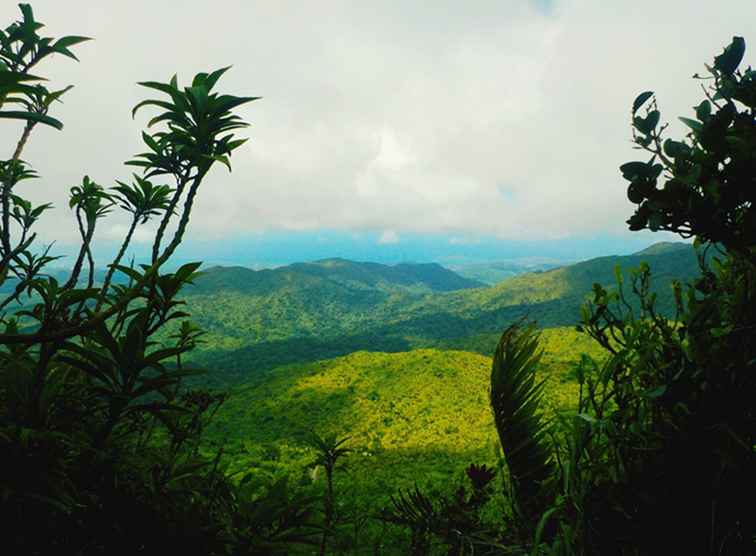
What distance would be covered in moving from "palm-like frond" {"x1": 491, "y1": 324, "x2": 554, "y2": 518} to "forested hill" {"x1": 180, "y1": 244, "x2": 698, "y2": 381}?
183 ft

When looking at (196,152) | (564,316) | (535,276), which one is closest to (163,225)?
(196,152)

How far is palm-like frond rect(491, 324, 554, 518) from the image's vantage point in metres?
1.83

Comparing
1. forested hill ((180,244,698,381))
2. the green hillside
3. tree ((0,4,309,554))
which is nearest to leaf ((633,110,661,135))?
tree ((0,4,309,554))

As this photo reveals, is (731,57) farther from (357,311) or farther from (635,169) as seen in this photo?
(357,311)

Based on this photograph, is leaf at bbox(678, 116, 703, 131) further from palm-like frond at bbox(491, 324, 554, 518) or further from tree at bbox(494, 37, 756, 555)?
palm-like frond at bbox(491, 324, 554, 518)

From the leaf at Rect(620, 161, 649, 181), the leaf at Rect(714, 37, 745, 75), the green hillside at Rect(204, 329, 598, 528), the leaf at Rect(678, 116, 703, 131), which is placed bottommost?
the green hillside at Rect(204, 329, 598, 528)

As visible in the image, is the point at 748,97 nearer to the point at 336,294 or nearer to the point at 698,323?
the point at 698,323

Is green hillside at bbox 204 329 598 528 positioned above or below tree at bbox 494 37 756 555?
below

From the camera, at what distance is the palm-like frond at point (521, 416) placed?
5.99 ft

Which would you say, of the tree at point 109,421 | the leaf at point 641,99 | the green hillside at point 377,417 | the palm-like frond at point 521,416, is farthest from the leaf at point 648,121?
the green hillside at point 377,417

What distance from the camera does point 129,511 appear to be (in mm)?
2096

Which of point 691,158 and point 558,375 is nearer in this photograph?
point 691,158

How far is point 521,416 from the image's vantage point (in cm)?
184

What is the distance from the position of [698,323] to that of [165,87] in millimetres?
3065
